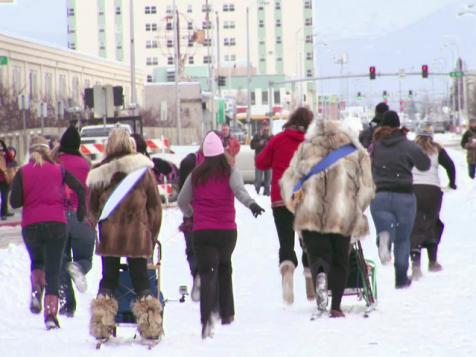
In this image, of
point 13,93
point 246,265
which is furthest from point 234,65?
point 246,265

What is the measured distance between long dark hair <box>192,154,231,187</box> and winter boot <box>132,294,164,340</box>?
1.04 metres

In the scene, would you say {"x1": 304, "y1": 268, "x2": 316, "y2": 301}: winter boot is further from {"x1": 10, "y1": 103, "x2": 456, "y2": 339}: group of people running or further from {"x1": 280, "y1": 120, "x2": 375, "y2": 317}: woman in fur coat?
{"x1": 280, "y1": 120, "x2": 375, "y2": 317}: woman in fur coat

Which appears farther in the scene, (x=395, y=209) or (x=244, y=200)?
(x=395, y=209)

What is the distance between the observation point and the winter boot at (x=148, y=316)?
9.87 metres

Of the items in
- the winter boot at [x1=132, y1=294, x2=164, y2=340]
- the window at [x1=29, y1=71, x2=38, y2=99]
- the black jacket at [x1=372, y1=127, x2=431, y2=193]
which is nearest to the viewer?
the winter boot at [x1=132, y1=294, x2=164, y2=340]

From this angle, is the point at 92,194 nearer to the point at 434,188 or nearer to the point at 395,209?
the point at 395,209

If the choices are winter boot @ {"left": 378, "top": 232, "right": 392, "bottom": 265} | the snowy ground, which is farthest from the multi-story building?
winter boot @ {"left": 378, "top": 232, "right": 392, "bottom": 265}

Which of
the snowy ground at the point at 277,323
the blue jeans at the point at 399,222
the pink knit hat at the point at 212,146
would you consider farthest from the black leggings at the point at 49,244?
the blue jeans at the point at 399,222

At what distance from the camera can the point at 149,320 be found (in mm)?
9891

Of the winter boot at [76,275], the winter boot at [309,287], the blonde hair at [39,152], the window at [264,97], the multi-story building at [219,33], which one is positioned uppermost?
the multi-story building at [219,33]

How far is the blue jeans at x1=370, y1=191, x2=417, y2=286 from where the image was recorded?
1316 cm

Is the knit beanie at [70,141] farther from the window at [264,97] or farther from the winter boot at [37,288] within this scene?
the window at [264,97]

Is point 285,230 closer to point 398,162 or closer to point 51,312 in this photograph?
point 398,162

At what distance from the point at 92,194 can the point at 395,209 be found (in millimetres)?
3997
